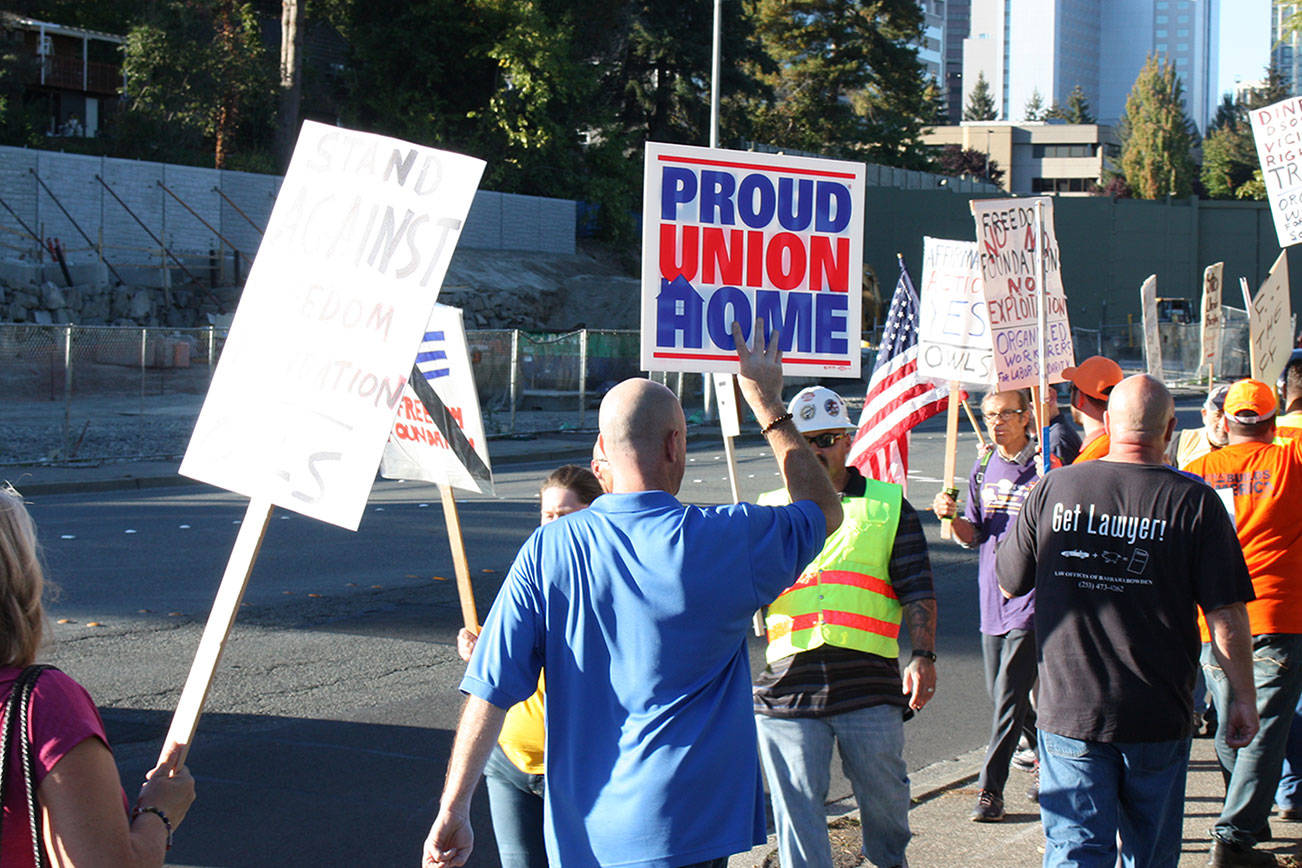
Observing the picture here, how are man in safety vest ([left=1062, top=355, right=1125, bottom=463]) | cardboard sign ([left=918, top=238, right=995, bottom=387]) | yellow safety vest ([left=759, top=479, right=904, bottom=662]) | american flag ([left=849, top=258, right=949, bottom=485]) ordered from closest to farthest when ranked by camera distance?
yellow safety vest ([left=759, top=479, right=904, bottom=662]), man in safety vest ([left=1062, top=355, right=1125, bottom=463]), american flag ([left=849, top=258, right=949, bottom=485]), cardboard sign ([left=918, top=238, right=995, bottom=387])

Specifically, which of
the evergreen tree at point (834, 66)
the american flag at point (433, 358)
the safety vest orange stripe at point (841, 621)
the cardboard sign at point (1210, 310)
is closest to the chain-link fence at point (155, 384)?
the cardboard sign at point (1210, 310)

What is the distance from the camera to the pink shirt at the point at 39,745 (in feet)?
7.15

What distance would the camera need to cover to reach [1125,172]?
97625 millimetres

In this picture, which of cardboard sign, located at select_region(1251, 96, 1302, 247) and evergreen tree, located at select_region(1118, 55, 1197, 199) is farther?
evergreen tree, located at select_region(1118, 55, 1197, 199)

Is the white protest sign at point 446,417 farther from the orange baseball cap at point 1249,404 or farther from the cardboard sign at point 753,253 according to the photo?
the orange baseball cap at point 1249,404

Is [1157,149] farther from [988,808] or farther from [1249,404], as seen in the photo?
[988,808]

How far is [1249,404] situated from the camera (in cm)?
521

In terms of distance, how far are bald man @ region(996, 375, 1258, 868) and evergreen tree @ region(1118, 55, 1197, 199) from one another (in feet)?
312

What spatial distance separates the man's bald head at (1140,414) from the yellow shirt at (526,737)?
6.27ft

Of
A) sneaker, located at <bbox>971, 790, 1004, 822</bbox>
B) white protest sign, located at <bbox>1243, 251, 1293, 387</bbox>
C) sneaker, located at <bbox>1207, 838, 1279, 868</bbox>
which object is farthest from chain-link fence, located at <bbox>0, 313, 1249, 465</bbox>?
sneaker, located at <bbox>1207, 838, 1279, 868</bbox>

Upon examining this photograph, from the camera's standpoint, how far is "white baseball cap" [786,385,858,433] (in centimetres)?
448

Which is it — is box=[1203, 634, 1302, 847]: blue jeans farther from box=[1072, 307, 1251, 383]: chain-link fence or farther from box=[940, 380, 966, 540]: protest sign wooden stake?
box=[1072, 307, 1251, 383]: chain-link fence

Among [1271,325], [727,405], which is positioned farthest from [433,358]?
[1271,325]

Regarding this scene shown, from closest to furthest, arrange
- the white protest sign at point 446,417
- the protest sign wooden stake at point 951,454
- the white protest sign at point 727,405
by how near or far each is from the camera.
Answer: the white protest sign at point 446,417 → the white protest sign at point 727,405 → the protest sign wooden stake at point 951,454
